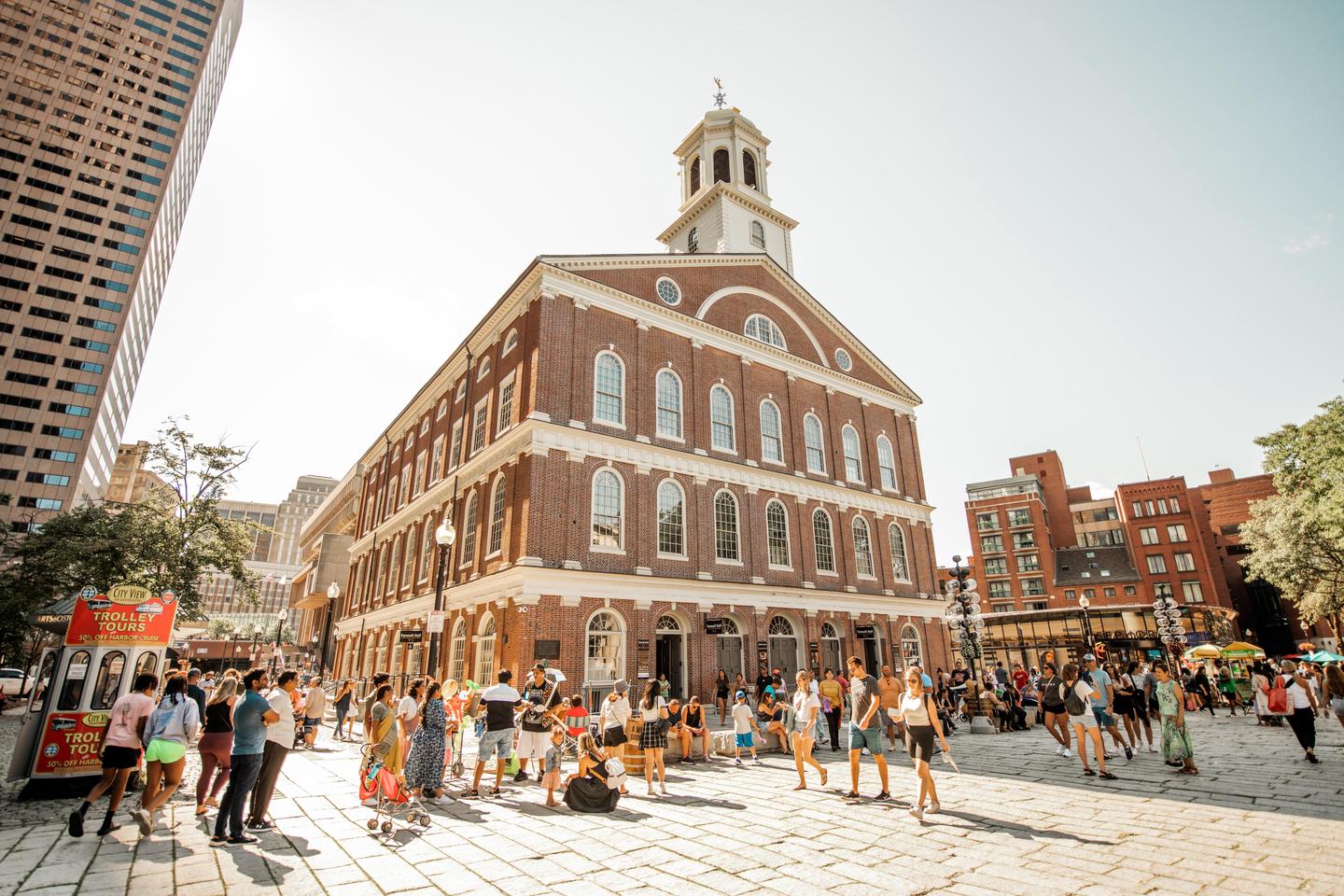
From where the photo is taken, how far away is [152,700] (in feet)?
26.9

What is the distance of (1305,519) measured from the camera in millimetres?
32125

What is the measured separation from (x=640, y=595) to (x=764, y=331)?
14456 mm

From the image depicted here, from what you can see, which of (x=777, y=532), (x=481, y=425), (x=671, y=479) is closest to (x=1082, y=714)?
(x=671, y=479)

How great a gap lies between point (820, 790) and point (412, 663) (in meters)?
21.3

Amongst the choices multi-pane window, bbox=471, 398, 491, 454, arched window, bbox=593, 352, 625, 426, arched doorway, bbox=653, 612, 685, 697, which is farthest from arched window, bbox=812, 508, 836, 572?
multi-pane window, bbox=471, 398, 491, 454

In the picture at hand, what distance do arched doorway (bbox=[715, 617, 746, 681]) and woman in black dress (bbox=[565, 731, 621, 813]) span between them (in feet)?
46.0

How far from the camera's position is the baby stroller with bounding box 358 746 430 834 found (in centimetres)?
789

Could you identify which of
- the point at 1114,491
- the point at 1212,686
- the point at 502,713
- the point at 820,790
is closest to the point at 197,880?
the point at 502,713

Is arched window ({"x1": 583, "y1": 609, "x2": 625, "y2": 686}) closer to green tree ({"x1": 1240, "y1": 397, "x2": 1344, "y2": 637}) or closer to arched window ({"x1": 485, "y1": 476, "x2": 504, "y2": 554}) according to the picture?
arched window ({"x1": 485, "y1": 476, "x2": 504, "y2": 554})

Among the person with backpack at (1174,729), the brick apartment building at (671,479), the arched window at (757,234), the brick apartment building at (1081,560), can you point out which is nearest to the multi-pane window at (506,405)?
the brick apartment building at (671,479)

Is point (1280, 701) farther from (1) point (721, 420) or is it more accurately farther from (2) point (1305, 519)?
(2) point (1305, 519)

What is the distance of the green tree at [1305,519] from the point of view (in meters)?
31.7

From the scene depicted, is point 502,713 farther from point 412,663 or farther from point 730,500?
point 412,663

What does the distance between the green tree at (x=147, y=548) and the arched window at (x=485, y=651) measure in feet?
52.1
